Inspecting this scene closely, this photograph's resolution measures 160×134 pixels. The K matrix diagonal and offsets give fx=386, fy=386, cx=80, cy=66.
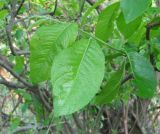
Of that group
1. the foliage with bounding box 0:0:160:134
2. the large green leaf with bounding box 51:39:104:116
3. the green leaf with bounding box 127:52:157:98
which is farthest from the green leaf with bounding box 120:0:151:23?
the green leaf with bounding box 127:52:157:98

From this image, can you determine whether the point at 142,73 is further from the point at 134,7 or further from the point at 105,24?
the point at 134,7

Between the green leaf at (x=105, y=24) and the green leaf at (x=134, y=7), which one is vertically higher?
the green leaf at (x=134, y=7)

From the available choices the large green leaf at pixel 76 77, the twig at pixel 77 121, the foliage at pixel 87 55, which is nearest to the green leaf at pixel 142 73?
the foliage at pixel 87 55

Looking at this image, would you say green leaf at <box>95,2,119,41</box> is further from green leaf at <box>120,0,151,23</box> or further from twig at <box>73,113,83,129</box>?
twig at <box>73,113,83,129</box>

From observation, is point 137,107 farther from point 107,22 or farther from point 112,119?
point 107,22

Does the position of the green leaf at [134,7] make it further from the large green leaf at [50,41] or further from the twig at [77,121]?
the twig at [77,121]

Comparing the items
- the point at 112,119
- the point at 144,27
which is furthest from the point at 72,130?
the point at 144,27
